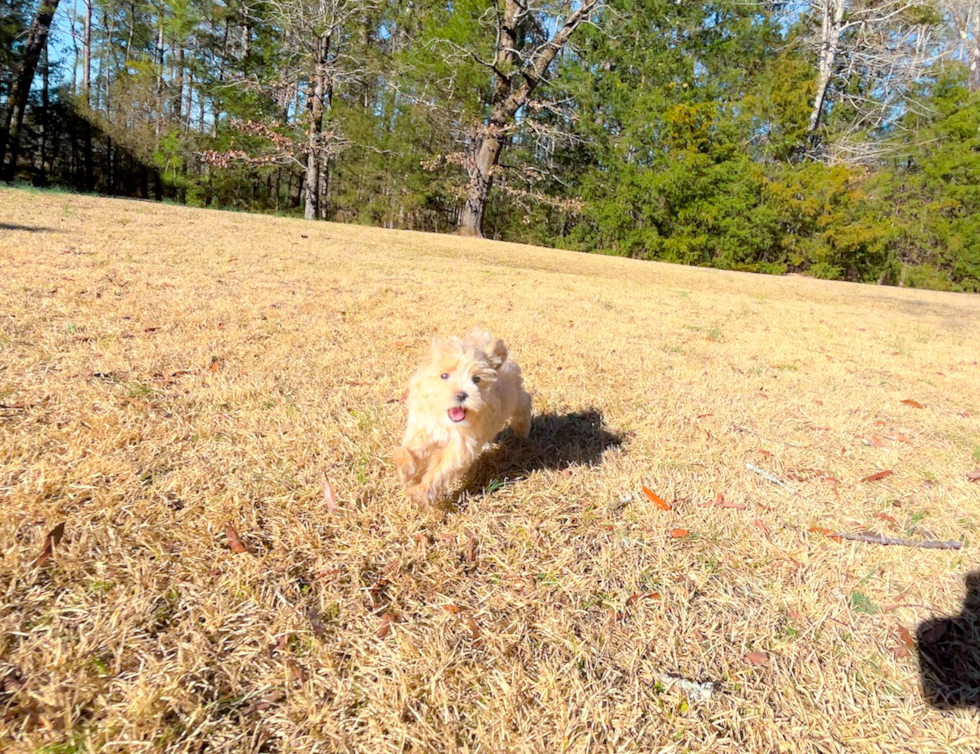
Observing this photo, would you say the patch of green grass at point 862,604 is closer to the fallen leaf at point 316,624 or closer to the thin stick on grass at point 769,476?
the thin stick on grass at point 769,476

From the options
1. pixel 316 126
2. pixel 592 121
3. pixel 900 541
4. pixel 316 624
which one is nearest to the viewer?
pixel 316 624

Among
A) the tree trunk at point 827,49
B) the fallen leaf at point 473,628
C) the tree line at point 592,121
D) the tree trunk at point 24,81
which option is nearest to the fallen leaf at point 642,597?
the fallen leaf at point 473,628

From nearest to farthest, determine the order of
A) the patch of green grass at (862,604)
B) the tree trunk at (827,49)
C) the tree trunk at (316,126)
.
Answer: the patch of green grass at (862,604), the tree trunk at (316,126), the tree trunk at (827,49)

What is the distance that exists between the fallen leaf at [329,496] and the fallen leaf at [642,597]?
4.22 feet

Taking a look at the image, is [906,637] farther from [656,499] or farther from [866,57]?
[866,57]

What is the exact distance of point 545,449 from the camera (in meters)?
3.25

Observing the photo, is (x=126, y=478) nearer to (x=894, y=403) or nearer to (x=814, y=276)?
(x=894, y=403)

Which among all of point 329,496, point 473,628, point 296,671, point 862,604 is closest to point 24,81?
Result: point 329,496

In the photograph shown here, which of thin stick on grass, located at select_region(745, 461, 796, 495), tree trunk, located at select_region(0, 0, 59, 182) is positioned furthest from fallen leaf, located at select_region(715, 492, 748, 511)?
tree trunk, located at select_region(0, 0, 59, 182)

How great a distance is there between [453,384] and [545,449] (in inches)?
41.3

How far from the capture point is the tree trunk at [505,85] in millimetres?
19969

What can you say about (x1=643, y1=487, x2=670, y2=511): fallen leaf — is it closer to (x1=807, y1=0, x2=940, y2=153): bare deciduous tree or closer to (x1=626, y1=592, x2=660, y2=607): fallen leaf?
(x1=626, y1=592, x2=660, y2=607): fallen leaf

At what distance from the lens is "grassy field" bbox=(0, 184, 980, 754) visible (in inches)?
58.7

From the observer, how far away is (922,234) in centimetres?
2352
